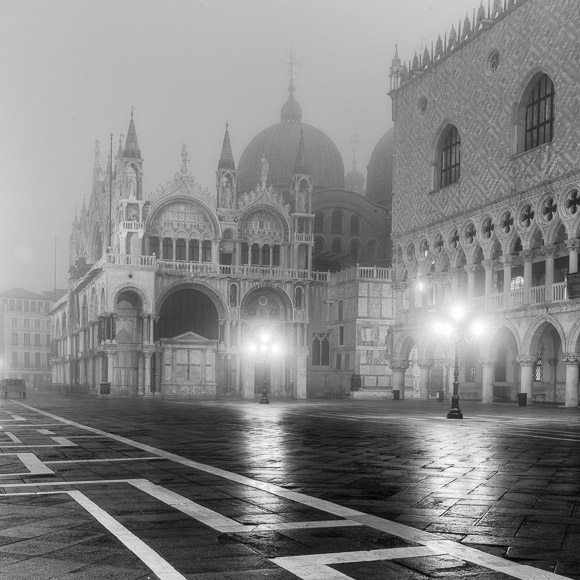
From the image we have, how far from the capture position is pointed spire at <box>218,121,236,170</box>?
176ft

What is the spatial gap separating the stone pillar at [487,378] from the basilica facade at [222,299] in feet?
33.7

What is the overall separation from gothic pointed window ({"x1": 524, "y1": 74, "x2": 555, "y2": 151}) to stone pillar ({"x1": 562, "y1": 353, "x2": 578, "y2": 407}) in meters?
8.80

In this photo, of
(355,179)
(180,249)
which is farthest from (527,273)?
(355,179)

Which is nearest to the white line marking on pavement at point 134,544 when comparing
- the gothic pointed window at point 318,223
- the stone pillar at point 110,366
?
the stone pillar at point 110,366

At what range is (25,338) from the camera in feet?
331

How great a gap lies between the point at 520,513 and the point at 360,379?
141 feet

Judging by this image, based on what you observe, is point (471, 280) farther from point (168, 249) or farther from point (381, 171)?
point (381, 171)

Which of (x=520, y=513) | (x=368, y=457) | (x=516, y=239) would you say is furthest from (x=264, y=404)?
(x=520, y=513)

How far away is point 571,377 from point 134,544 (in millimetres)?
29321

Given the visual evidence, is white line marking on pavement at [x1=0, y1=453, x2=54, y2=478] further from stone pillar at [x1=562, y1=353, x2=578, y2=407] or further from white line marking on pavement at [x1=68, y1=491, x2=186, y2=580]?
stone pillar at [x1=562, y1=353, x2=578, y2=407]

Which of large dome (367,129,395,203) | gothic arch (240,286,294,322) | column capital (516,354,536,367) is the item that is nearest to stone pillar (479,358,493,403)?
column capital (516,354,536,367)

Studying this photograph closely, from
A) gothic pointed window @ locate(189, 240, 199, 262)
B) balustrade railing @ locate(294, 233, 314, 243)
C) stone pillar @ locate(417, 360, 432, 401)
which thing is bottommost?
stone pillar @ locate(417, 360, 432, 401)

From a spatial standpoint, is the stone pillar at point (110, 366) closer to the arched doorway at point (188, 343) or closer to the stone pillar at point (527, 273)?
the arched doorway at point (188, 343)

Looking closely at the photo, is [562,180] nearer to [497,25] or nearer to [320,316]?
[497,25]
